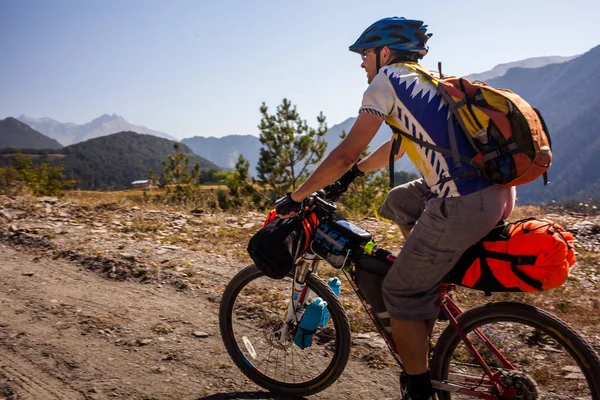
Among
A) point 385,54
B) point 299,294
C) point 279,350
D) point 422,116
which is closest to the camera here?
point 422,116

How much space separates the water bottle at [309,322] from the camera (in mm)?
3131

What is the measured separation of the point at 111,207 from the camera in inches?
388

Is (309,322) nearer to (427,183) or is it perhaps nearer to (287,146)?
(427,183)

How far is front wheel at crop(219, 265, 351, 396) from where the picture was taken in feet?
10.1

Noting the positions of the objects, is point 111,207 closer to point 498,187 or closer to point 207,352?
point 207,352

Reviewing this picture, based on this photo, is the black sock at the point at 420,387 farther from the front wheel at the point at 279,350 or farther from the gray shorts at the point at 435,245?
the front wheel at the point at 279,350

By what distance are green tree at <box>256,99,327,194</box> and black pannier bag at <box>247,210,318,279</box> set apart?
2964 cm

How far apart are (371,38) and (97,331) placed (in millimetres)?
3589

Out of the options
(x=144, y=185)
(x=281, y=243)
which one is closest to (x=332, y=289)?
(x=281, y=243)

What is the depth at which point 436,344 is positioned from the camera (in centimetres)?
271

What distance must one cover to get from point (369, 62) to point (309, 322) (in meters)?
1.87

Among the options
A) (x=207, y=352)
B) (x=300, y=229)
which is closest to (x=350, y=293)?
(x=207, y=352)

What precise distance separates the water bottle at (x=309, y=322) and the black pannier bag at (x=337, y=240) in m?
0.41

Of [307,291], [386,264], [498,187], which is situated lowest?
[307,291]
